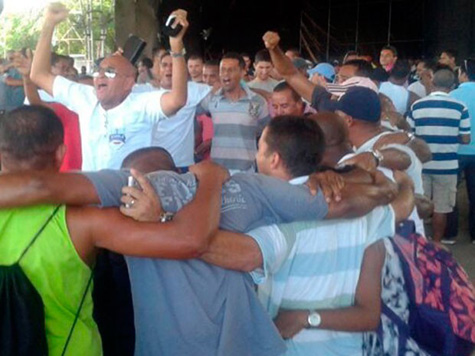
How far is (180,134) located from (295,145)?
11.0 ft

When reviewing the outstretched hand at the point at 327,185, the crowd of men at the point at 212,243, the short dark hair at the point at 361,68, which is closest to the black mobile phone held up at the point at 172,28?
the crowd of men at the point at 212,243

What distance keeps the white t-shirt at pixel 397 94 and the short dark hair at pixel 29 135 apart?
599cm

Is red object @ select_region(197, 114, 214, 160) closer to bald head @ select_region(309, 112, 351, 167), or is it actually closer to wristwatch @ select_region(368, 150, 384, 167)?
bald head @ select_region(309, 112, 351, 167)

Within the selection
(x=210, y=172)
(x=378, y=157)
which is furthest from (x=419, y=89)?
(x=210, y=172)

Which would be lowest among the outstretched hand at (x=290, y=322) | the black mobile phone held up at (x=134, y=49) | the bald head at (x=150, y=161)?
the outstretched hand at (x=290, y=322)

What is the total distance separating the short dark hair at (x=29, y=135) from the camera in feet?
6.18

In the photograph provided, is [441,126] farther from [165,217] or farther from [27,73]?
[165,217]

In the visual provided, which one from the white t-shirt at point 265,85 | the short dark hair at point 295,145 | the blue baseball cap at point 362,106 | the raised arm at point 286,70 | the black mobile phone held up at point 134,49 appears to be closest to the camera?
the short dark hair at point 295,145

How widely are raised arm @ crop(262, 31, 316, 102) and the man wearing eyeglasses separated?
2.19 ft

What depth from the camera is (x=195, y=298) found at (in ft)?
6.25

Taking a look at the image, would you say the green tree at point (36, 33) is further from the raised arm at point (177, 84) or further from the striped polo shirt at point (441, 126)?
the raised arm at point (177, 84)

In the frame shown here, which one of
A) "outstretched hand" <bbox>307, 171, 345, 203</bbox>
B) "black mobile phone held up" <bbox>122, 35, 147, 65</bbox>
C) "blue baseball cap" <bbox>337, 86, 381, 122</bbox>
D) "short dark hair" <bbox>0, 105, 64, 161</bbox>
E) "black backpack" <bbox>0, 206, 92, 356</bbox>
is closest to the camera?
"black backpack" <bbox>0, 206, 92, 356</bbox>

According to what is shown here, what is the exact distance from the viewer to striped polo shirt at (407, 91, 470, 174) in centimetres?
650

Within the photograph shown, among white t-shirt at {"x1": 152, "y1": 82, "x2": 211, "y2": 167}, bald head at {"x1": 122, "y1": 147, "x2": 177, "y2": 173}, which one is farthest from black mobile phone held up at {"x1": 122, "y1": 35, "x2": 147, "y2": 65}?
bald head at {"x1": 122, "y1": 147, "x2": 177, "y2": 173}
